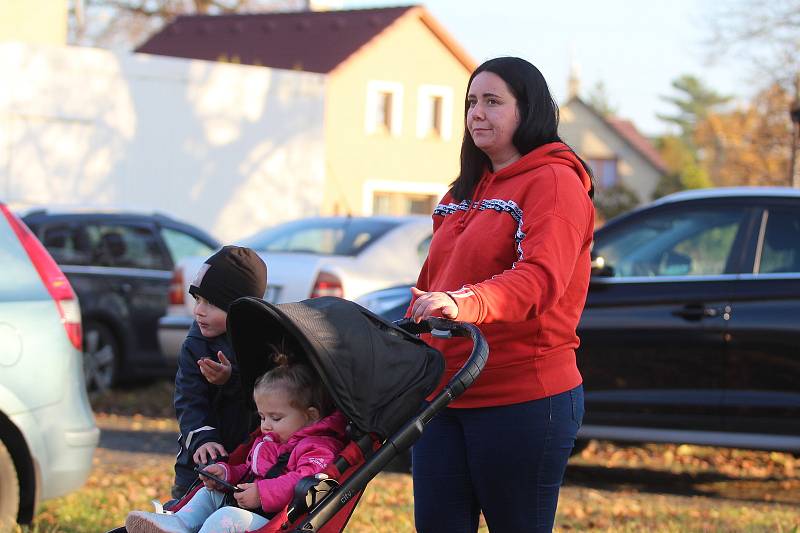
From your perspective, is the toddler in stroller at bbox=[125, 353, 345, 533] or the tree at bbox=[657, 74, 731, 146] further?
the tree at bbox=[657, 74, 731, 146]

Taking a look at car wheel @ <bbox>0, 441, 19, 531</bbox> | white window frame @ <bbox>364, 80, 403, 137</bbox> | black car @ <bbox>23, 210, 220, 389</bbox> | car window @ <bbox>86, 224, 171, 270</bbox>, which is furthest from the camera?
white window frame @ <bbox>364, 80, 403, 137</bbox>

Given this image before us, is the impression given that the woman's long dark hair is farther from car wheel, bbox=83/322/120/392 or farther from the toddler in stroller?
car wheel, bbox=83/322/120/392

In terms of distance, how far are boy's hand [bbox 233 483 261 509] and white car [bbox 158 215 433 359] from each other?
6.06 metres

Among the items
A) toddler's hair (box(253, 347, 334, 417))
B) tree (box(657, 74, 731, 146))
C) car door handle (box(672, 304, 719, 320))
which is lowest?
tree (box(657, 74, 731, 146))

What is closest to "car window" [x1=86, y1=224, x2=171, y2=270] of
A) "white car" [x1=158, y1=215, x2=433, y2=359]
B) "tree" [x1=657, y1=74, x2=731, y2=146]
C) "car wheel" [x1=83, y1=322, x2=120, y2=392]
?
"car wheel" [x1=83, y1=322, x2=120, y2=392]

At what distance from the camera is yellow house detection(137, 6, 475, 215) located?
110 feet

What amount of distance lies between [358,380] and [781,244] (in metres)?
5.03

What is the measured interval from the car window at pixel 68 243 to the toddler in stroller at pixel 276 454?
8.51 metres

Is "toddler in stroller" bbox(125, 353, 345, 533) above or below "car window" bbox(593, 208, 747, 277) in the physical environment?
above

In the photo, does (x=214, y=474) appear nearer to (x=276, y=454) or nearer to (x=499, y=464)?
(x=276, y=454)

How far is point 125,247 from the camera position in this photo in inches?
484

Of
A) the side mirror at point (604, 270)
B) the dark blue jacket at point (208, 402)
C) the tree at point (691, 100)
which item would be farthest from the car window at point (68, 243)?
the tree at point (691, 100)

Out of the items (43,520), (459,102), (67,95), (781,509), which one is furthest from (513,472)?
(459,102)

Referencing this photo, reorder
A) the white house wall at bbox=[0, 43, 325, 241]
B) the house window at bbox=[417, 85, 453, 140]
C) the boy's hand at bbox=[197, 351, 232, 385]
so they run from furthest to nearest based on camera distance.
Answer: the house window at bbox=[417, 85, 453, 140] → the white house wall at bbox=[0, 43, 325, 241] → the boy's hand at bbox=[197, 351, 232, 385]
